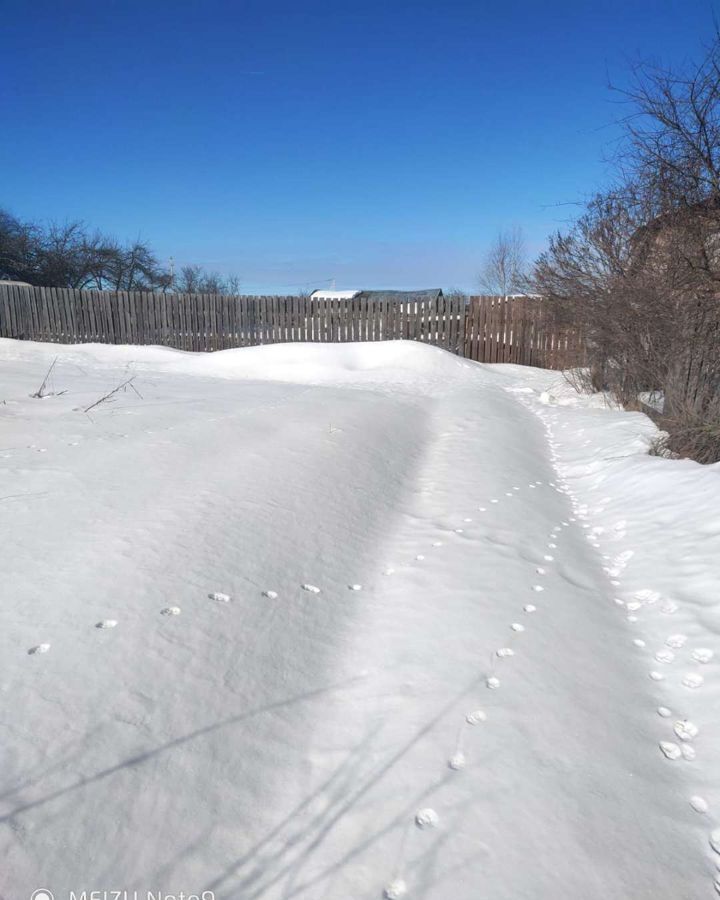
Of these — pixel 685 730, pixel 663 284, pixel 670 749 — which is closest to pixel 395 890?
pixel 670 749

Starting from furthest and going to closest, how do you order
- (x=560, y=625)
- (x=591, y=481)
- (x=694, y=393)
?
(x=694, y=393) < (x=591, y=481) < (x=560, y=625)

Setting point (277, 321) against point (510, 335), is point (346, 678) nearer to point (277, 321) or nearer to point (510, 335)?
point (510, 335)

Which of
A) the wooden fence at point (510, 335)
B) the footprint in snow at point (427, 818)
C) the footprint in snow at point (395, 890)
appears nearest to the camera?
the footprint in snow at point (395, 890)

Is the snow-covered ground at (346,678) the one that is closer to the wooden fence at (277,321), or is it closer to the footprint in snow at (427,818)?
the footprint in snow at (427,818)

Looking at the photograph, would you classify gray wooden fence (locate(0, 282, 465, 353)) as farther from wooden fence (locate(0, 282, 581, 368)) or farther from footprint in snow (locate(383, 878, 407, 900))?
footprint in snow (locate(383, 878, 407, 900))

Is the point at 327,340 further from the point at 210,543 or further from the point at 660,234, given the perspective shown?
the point at 210,543

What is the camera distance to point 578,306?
911cm

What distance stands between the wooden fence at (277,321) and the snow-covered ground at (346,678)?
9751mm

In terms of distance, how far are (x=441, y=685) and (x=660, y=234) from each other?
6769 millimetres

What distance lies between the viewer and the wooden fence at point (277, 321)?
14.4 metres

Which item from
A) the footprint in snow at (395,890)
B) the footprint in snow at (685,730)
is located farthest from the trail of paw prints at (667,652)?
the footprint in snow at (395,890)

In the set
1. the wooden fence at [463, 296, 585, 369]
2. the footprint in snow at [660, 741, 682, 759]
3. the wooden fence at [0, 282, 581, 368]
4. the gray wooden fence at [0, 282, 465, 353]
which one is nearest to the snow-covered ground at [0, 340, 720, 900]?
the footprint in snow at [660, 741, 682, 759]

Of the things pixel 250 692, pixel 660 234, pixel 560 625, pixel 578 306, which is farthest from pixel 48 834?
pixel 578 306

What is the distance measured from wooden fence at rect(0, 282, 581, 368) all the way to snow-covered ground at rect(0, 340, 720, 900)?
32.0 feet
